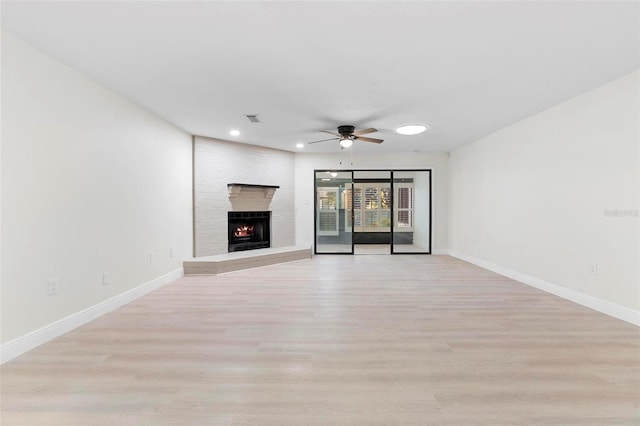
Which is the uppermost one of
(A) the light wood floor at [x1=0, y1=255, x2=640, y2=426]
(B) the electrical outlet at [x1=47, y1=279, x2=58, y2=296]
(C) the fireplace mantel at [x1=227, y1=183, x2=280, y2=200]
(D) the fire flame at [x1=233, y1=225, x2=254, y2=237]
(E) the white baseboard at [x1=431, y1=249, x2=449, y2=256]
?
(C) the fireplace mantel at [x1=227, y1=183, x2=280, y2=200]

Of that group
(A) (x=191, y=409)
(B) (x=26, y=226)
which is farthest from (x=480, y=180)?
(B) (x=26, y=226)

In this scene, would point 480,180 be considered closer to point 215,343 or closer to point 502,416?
point 502,416

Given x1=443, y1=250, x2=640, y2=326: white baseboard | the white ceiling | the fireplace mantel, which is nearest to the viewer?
the white ceiling

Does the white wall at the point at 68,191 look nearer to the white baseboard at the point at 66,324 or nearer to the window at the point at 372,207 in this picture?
the white baseboard at the point at 66,324

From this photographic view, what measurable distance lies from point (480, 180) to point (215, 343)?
5.74 m

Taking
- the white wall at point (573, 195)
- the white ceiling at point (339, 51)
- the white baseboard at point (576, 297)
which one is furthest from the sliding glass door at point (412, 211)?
the white ceiling at point (339, 51)

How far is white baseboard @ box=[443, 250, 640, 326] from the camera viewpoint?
3141 millimetres

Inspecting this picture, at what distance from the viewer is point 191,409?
177 cm

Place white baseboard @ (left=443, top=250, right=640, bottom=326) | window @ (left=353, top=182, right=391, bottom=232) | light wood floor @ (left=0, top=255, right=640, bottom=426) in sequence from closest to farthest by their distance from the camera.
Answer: light wood floor @ (left=0, top=255, right=640, bottom=426)
white baseboard @ (left=443, top=250, right=640, bottom=326)
window @ (left=353, top=182, right=391, bottom=232)

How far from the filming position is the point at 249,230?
275 inches

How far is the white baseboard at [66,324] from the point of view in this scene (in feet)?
7.76

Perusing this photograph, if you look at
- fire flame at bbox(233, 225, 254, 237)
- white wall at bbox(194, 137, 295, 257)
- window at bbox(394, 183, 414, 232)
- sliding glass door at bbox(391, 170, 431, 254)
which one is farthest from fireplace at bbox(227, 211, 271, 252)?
window at bbox(394, 183, 414, 232)

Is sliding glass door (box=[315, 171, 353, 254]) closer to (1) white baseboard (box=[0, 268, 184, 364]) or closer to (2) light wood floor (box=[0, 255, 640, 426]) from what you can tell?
(2) light wood floor (box=[0, 255, 640, 426])

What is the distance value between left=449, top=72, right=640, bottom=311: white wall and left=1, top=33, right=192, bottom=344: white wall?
223 inches
